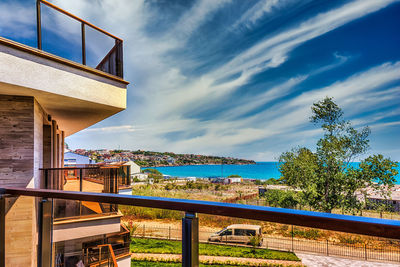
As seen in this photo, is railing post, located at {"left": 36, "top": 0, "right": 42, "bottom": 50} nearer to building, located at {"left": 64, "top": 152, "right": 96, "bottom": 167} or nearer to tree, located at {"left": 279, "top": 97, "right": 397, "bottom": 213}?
tree, located at {"left": 279, "top": 97, "right": 397, "bottom": 213}

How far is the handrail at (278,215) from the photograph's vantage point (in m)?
0.70

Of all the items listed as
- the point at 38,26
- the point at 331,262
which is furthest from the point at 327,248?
the point at 38,26

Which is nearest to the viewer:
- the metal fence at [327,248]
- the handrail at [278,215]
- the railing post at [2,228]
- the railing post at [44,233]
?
the handrail at [278,215]

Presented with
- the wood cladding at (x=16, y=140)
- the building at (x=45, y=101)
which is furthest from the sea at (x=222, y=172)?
the wood cladding at (x=16, y=140)

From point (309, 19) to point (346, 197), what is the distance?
5107 centimetres

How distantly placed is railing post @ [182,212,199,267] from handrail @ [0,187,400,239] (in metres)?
0.05

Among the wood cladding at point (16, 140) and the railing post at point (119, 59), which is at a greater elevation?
the railing post at point (119, 59)

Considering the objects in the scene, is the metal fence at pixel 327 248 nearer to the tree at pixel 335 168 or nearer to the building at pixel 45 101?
the building at pixel 45 101

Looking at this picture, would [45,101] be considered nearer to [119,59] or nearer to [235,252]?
[119,59]

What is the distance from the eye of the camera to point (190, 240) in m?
1.07

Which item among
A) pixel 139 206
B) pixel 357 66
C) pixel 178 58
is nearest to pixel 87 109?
pixel 139 206

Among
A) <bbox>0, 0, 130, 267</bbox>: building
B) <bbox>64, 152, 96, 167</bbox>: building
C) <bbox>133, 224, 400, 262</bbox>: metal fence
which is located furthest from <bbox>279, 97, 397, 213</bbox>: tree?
<bbox>64, 152, 96, 167</bbox>: building

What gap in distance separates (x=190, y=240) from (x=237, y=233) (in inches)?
8.4

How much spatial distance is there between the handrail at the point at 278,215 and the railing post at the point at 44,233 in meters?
0.61
